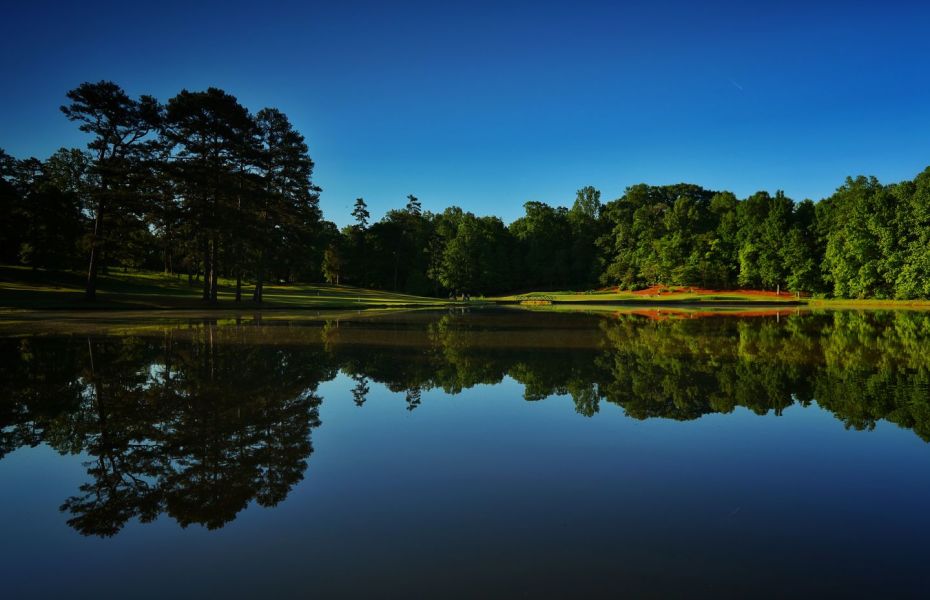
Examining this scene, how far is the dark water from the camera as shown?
13.2ft

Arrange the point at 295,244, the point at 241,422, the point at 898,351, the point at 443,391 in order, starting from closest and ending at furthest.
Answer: the point at 241,422
the point at 443,391
the point at 898,351
the point at 295,244

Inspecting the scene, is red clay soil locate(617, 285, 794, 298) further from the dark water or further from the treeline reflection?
the dark water

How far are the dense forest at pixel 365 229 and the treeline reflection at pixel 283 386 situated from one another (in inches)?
810

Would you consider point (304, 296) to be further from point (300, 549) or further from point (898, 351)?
point (300, 549)

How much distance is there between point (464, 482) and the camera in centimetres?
588

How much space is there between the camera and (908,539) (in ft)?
14.6

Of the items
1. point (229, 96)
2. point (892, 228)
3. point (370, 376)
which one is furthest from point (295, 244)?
point (892, 228)

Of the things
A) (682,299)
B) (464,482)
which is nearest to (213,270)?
(464,482)

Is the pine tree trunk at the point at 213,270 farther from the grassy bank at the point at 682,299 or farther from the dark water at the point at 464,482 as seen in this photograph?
the grassy bank at the point at 682,299

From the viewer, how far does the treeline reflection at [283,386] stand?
613 cm

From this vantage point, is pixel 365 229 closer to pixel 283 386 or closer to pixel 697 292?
pixel 697 292

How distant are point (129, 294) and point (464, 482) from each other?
45707 mm

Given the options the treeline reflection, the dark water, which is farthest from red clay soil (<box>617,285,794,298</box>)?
the dark water

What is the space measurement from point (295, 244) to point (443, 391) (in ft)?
121
